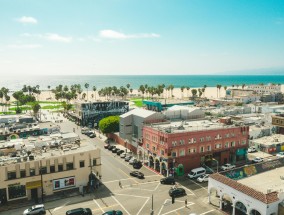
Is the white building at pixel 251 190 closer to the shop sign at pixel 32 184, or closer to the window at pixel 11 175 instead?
the shop sign at pixel 32 184

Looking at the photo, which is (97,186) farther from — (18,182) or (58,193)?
(18,182)

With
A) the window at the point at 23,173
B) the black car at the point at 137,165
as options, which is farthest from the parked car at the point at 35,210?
the black car at the point at 137,165

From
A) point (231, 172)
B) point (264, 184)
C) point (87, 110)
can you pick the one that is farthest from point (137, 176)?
point (87, 110)

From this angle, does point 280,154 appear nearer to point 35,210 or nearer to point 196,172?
point 196,172

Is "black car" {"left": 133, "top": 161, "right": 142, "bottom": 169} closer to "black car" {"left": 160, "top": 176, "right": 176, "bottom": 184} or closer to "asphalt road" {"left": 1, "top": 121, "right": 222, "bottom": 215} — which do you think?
"asphalt road" {"left": 1, "top": 121, "right": 222, "bottom": 215}

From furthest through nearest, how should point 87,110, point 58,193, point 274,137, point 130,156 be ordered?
point 87,110
point 274,137
point 130,156
point 58,193
